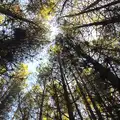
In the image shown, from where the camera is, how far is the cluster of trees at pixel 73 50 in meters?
8.53

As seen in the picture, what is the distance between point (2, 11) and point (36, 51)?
3148mm

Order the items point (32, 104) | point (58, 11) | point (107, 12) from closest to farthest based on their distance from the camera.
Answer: point (107, 12) < point (58, 11) < point (32, 104)

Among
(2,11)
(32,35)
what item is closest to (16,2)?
(2,11)

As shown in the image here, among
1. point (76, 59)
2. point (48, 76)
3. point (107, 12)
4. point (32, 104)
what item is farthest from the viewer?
point (32, 104)

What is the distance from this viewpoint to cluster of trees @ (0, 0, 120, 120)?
8531 millimetres

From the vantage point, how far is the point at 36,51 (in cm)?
1290

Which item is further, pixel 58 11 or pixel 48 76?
pixel 48 76

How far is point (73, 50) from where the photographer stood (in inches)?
448

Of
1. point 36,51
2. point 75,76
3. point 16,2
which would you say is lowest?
point 75,76

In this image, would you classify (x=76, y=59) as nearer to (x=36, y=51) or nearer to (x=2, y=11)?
(x=36, y=51)

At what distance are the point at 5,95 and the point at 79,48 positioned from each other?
11.3 meters

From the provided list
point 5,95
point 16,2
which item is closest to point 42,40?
point 16,2

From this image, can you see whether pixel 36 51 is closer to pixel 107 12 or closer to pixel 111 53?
pixel 111 53

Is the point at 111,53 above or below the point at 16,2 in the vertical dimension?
below
